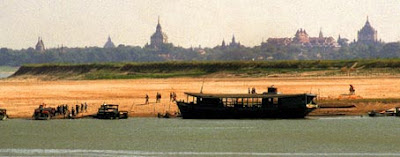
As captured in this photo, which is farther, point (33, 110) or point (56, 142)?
point (33, 110)

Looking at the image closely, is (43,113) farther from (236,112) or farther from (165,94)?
(165,94)

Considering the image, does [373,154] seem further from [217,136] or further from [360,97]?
[360,97]

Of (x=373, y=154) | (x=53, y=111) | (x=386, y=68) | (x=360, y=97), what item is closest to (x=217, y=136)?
(x=373, y=154)

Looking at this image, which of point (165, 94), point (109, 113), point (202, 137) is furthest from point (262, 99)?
point (165, 94)

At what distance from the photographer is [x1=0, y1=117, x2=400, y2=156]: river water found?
5472 centimetres

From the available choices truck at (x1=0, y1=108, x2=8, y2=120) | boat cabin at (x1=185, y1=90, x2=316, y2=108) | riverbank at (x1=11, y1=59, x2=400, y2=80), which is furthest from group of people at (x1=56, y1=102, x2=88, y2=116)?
riverbank at (x1=11, y1=59, x2=400, y2=80)

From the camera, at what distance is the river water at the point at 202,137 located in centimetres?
5472

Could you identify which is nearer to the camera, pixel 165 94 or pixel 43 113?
pixel 43 113

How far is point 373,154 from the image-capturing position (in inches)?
2073

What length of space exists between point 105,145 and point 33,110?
20435 millimetres

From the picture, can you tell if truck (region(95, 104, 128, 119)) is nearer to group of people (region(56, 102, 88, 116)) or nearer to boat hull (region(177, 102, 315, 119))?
group of people (region(56, 102, 88, 116))

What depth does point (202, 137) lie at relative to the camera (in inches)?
2424

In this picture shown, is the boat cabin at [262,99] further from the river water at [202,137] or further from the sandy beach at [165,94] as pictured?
the sandy beach at [165,94]

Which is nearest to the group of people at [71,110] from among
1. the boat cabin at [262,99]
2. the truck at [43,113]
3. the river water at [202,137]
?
the truck at [43,113]
